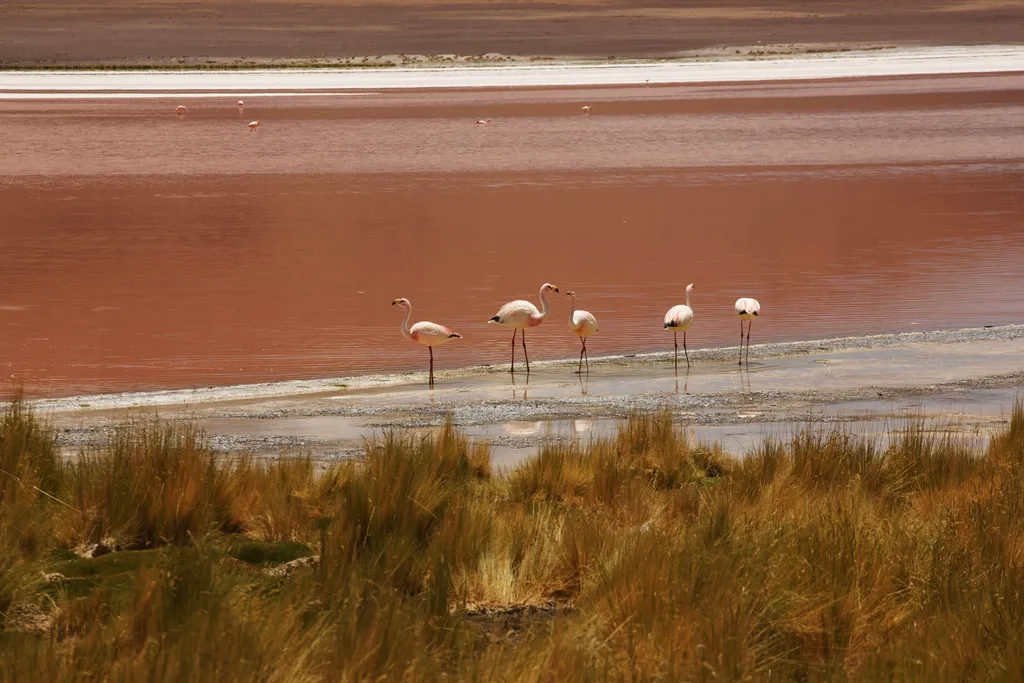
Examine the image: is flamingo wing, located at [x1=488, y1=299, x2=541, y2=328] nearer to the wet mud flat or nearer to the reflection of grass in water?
the wet mud flat

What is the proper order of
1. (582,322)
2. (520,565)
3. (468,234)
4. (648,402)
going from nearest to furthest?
(520,565)
(648,402)
(582,322)
(468,234)

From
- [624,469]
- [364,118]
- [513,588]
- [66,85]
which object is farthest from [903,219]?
[66,85]

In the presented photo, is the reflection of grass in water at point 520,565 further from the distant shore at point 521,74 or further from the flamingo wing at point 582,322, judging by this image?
the distant shore at point 521,74

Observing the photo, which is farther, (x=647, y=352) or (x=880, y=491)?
(x=647, y=352)

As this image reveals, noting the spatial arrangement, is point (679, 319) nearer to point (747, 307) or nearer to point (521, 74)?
point (747, 307)

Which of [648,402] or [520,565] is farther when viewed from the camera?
[648,402]

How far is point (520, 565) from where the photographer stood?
6.15m

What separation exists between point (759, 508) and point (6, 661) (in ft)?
11.9

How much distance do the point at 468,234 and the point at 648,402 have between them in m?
11.7

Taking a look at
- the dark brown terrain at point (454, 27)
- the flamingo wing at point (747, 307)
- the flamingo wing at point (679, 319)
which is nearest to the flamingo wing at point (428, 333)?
the flamingo wing at point (679, 319)

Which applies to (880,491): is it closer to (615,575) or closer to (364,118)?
(615,575)

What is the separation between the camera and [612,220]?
23.7 m

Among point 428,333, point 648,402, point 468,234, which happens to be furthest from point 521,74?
point 648,402

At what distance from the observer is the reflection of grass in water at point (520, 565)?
4594 millimetres
